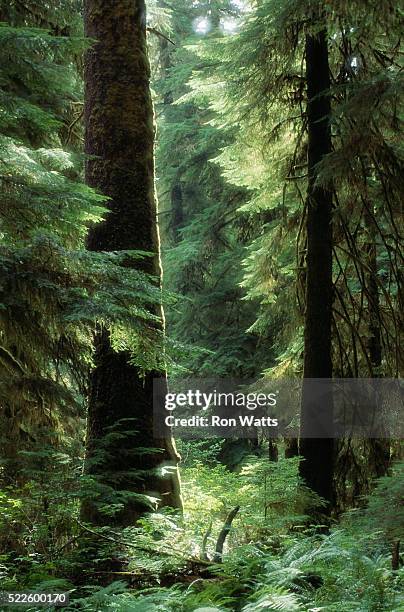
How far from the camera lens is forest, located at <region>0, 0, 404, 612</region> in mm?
3686

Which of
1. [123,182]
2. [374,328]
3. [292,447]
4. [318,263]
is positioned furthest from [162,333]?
[292,447]

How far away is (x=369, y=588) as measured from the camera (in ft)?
9.79

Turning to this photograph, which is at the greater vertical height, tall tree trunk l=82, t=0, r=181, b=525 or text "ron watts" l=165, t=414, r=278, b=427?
tall tree trunk l=82, t=0, r=181, b=525

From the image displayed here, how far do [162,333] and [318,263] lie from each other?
452 cm

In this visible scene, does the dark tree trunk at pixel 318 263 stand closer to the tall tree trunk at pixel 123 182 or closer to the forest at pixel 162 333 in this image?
the forest at pixel 162 333

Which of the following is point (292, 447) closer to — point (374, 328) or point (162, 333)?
point (374, 328)

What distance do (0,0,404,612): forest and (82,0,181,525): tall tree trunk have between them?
0.02 meters

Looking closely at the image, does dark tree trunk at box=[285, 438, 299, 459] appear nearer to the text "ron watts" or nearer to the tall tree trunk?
the text "ron watts"

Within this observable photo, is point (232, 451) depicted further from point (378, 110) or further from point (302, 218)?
A: point (378, 110)

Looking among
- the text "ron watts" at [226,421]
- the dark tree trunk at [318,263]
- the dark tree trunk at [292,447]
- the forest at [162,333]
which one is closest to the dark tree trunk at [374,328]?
the forest at [162,333]

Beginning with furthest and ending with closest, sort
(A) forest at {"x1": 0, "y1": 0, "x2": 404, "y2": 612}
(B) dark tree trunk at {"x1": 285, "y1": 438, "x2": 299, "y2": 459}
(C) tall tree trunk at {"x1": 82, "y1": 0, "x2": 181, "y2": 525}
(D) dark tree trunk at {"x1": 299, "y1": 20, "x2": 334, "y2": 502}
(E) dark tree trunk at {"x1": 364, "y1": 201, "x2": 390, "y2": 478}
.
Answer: (B) dark tree trunk at {"x1": 285, "y1": 438, "x2": 299, "y2": 459} < (E) dark tree trunk at {"x1": 364, "y1": 201, "x2": 390, "y2": 478} < (D) dark tree trunk at {"x1": 299, "y1": 20, "x2": 334, "y2": 502} < (C) tall tree trunk at {"x1": 82, "y1": 0, "x2": 181, "y2": 525} < (A) forest at {"x1": 0, "y1": 0, "x2": 404, "y2": 612}

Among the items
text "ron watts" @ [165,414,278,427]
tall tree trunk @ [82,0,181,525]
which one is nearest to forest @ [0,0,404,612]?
tall tree trunk @ [82,0,181,525]

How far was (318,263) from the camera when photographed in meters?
8.30

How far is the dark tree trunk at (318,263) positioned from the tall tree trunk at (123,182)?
267cm
